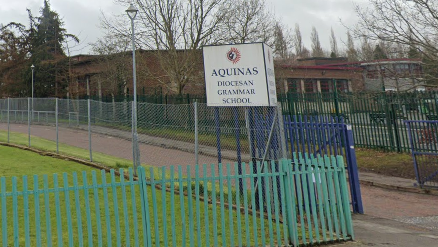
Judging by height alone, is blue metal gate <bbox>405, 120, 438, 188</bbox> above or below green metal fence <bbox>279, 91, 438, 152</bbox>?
below

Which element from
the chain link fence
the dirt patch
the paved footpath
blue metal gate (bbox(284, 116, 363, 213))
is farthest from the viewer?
the dirt patch

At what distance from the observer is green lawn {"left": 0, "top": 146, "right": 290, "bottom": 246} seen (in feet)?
16.4

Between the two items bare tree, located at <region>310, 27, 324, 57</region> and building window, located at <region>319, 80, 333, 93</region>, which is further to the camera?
bare tree, located at <region>310, 27, 324, 57</region>

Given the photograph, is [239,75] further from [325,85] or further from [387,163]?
[325,85]

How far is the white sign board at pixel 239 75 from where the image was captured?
24.4ft

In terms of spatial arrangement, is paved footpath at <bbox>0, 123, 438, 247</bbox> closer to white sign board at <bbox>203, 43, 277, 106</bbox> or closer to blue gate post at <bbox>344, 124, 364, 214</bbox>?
blue gate post at <bbox>344, 124, 364, 214</bbox>

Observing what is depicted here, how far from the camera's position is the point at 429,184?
1140cm

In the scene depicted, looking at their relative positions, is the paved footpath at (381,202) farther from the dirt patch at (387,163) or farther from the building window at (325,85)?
the building window at (325,85)

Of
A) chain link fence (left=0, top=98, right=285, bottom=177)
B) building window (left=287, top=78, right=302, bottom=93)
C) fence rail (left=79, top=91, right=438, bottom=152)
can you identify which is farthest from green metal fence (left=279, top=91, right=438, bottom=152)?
chain link fence (left=0, top=98, right=285, bottom=177)

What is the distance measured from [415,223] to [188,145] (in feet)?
22.2

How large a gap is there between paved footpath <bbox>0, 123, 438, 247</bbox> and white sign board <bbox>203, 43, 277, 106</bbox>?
303 cm

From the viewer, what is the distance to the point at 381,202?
10.1 meters

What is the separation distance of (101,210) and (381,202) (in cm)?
705

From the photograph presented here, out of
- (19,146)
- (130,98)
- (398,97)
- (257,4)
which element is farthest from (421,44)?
(130,98)
